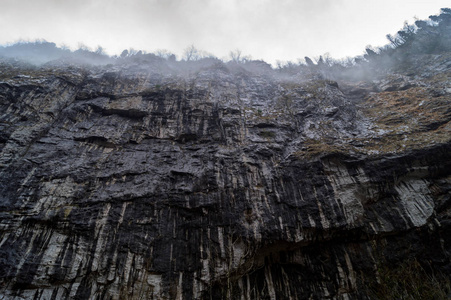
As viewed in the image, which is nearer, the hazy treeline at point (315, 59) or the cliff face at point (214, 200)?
the cliff face at point (214, 200)

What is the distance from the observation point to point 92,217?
11391 millimetres

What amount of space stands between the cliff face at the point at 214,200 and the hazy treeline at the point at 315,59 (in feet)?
34.6

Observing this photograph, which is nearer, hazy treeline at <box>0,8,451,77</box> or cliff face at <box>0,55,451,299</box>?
cliff face at <box>0,55,451,299</box>

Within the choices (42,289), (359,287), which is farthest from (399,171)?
(42,289)

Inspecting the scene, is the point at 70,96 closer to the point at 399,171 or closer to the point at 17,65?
the point at 17,65

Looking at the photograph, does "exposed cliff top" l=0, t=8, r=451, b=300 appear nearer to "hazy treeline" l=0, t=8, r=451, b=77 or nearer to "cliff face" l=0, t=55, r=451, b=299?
"cliff face" l=0, t=55, r=451, b=299

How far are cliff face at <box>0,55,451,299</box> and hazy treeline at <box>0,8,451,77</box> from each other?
10.6m

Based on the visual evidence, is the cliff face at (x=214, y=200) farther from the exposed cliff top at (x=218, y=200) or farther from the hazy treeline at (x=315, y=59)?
the hazy treeline at (x=315, y=59)

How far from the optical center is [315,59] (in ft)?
111

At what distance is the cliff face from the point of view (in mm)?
10594

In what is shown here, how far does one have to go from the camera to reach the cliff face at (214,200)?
1059 cm

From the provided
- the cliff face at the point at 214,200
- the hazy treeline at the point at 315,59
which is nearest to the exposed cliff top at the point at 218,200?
the cliff face at the point at 214,200

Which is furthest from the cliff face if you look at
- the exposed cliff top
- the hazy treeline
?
the hazy treeline

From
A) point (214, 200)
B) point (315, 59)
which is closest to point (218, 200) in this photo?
point (214, 200)
